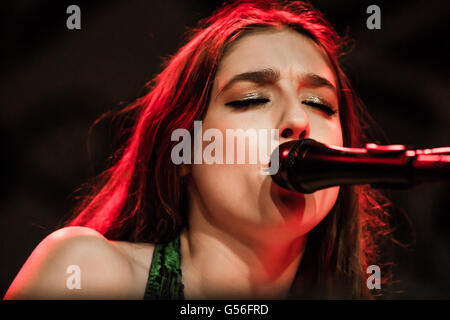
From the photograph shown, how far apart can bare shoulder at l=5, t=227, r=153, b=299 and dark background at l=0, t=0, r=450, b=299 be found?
15.9 inches

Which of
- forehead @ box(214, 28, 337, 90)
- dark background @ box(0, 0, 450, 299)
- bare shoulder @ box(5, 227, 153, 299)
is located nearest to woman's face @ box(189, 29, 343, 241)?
forehead @ box(214, 28, 337, 90)

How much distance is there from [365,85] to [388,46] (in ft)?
0.46

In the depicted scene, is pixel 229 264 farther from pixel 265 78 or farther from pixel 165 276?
pixel 265 78

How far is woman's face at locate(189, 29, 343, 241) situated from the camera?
37.2 inches

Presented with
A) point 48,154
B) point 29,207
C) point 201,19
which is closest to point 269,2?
point 201,19

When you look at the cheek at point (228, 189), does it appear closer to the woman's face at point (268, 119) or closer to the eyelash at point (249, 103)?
the woman's face at point (268, 119)

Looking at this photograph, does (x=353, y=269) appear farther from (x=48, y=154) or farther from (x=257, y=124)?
(x=48, y=154)

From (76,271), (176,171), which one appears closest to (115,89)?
(176,171)

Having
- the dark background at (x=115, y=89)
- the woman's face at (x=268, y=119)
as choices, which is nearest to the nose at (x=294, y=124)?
the woman's face at (x=268, y=119)

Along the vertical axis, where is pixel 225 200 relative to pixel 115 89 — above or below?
below

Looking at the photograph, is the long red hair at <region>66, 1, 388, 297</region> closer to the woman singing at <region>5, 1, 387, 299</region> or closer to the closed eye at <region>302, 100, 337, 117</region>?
the woman singing at <region>5, 1, 387, 299</region>

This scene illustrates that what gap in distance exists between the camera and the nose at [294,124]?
93 centimetres

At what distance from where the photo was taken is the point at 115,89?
1.34 meters

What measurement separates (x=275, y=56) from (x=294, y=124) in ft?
0.68
